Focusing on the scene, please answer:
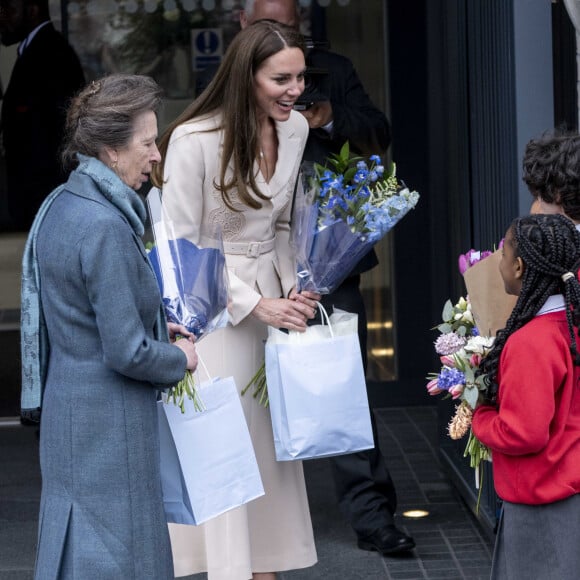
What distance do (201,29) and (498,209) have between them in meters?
3.24

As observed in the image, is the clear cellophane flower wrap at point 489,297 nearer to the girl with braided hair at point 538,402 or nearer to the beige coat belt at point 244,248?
the girl with braided hair at point 538,402

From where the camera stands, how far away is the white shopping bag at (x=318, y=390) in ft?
13.0

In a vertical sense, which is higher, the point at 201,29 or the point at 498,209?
the point at 201,29

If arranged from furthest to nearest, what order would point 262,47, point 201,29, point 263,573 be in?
point 201,29, point 263,573, point 262,47

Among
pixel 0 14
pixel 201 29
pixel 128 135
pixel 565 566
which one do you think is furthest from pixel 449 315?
pixel 0 14

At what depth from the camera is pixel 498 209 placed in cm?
477

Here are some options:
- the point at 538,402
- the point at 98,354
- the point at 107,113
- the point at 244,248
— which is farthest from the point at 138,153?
the point at 538,402

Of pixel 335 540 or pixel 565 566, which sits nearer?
pixel 565 566

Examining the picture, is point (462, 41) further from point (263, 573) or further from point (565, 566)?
point (565, 566)

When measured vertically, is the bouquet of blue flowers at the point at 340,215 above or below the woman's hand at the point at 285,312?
above

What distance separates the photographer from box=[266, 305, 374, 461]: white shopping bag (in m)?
3.96

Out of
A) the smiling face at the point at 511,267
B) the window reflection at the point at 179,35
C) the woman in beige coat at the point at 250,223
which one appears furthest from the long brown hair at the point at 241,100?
the window reflection at the point at 179,35

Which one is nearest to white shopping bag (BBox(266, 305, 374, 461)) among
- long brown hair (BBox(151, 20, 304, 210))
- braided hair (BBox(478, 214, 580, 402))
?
long brown hair (BBox(151, 20, 304, 210))

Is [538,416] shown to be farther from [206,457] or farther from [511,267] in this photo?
[206,457]
